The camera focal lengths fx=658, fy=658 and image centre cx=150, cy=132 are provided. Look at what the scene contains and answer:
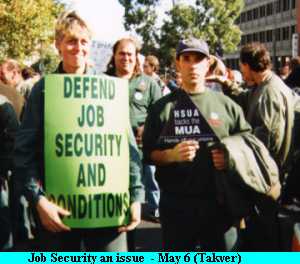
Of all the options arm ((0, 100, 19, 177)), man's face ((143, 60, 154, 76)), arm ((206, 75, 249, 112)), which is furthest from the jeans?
arm ((0, 100, 19, 177))

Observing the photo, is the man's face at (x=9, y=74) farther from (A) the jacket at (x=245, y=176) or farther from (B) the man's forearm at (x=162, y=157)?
(A) the jacket at (x=245, y=176)

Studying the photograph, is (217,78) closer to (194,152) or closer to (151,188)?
(194,152)

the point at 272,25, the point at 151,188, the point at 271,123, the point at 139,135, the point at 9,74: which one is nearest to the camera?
the point at 271,123

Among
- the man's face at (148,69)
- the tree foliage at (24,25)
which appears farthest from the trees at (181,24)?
the man's face at (148,69)

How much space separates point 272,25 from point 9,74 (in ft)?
234

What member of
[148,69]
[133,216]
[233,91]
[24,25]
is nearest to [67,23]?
[133,216]

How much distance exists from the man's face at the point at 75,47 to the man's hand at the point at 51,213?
677mm

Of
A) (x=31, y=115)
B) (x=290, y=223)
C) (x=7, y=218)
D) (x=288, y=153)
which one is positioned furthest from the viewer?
(x=290, y=223)

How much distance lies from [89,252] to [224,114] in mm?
1072

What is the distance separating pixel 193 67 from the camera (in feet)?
12.1

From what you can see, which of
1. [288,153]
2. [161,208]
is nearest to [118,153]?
[161,208]

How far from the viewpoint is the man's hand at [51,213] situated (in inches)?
120

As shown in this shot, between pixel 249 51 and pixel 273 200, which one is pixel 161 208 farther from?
pixel 249 51

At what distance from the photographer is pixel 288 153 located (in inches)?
197
